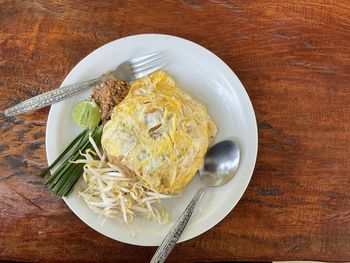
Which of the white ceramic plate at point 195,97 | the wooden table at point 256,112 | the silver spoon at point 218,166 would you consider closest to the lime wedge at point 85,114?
the white ceramic plate at point 195,97

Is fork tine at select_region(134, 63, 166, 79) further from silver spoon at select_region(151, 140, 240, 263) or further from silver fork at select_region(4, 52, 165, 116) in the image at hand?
silver spoon at select_region(151, 140, 240, 263)

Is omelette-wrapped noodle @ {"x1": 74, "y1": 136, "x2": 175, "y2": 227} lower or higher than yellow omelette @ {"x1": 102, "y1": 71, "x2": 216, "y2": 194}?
lower

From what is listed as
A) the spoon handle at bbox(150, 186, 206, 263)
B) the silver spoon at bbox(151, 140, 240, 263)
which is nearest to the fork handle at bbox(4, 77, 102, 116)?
the silver spoon at bbox(151, 140, 240, 263)

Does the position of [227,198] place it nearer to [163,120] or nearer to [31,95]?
[163,120]

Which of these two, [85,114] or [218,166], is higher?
[85,114]

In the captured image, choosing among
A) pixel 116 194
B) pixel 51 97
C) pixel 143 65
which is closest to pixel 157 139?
pixel 116 194

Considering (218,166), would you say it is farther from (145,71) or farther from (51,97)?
(51,97)

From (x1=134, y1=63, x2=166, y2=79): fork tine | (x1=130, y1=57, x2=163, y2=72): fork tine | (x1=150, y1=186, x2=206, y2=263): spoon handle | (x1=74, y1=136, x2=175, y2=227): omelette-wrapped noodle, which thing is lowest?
(x1=150, y1=186, x2=206, y2=263): spoon handle
